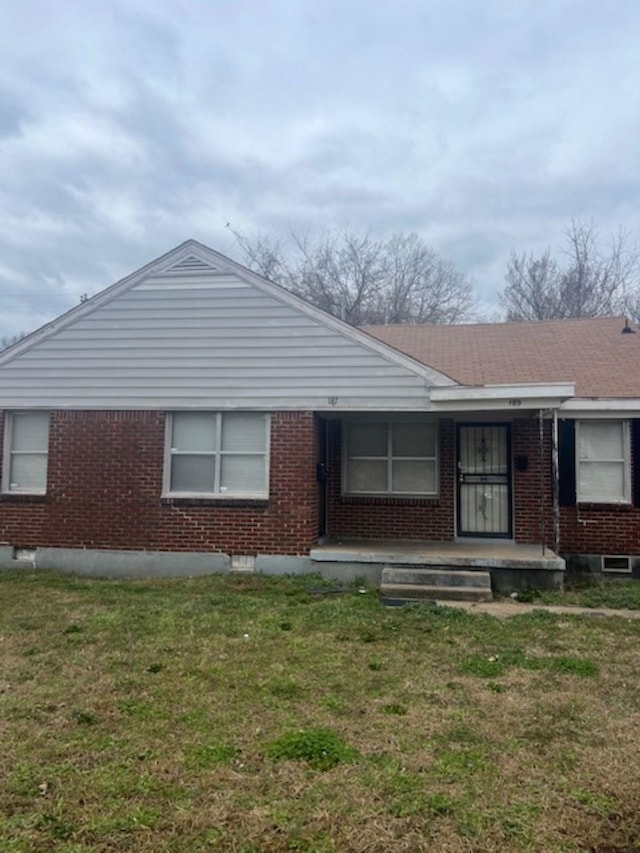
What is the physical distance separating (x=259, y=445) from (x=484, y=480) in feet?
12.0

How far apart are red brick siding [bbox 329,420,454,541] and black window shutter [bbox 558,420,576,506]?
1.63 metres

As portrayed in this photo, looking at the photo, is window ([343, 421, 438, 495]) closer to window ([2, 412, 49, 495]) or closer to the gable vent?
the gable vent

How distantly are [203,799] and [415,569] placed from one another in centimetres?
553

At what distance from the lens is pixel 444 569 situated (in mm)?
8398

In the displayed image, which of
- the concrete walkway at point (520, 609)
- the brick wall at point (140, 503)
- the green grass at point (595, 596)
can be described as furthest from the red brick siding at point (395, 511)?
the concrete walkway at point (520, 609)

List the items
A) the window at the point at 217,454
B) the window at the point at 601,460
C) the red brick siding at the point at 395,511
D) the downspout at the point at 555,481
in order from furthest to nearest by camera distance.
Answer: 1. the red brick siding at the point at 395,511
2. the window at the point at 601,460
3. the window at the point at 217,454
4. the downspout at the point at 555,481

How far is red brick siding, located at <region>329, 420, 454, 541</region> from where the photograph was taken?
10258mm

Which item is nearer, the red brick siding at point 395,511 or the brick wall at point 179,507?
the brick wall at point 179,507

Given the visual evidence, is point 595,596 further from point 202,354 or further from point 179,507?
point 202,354

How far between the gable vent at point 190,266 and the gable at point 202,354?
0.05ft

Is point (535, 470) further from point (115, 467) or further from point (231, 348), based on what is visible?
point (115, 467)

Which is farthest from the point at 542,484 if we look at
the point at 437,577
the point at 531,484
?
the point at 437,577

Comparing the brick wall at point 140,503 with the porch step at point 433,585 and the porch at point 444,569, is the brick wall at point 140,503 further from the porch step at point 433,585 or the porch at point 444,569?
the porch step at point 433,585

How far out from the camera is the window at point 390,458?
10445mm
